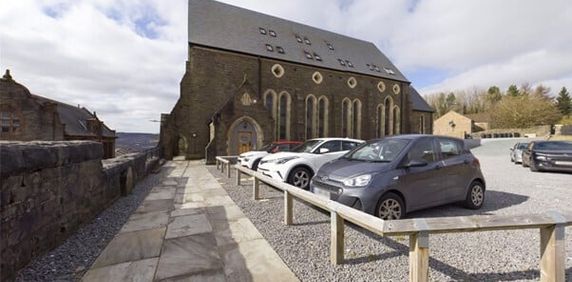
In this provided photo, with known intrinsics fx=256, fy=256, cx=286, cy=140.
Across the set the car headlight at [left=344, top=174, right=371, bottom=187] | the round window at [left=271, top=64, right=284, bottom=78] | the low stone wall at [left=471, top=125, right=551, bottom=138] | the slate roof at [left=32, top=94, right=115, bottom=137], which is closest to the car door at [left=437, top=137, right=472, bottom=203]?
the car headlight at [left=344, top=174, right=371, bottom=187]

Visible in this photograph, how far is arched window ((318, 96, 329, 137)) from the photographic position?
26453 millimetres

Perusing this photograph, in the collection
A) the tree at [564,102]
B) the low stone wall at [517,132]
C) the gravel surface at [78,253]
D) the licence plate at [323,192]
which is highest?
the tree at [564,102]

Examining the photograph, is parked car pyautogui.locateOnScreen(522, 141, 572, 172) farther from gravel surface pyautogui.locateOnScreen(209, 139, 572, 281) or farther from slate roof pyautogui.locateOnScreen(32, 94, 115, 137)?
slate roof pyautogui.locateOnScreen(32, 94, 115, 137)

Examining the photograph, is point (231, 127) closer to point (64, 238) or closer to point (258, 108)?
point (258, 108)

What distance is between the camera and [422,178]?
4652mm

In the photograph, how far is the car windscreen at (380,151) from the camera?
191 inches

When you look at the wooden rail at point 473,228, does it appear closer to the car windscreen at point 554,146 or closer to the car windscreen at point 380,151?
the car windscreen at point 380,151

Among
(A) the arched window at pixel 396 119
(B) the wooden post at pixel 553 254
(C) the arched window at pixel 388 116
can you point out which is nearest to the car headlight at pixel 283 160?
(B) the wooden post at pixel 553 254

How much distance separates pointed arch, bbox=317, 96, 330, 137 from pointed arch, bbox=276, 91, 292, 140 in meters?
3.89

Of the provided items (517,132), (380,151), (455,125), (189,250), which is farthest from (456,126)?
(189,250)

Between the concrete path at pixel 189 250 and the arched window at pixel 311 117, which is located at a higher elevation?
the arched window at pixel 311 117

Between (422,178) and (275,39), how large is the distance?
24527 mm

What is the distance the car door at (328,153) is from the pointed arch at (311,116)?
17.4 m

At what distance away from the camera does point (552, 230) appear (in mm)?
2598
